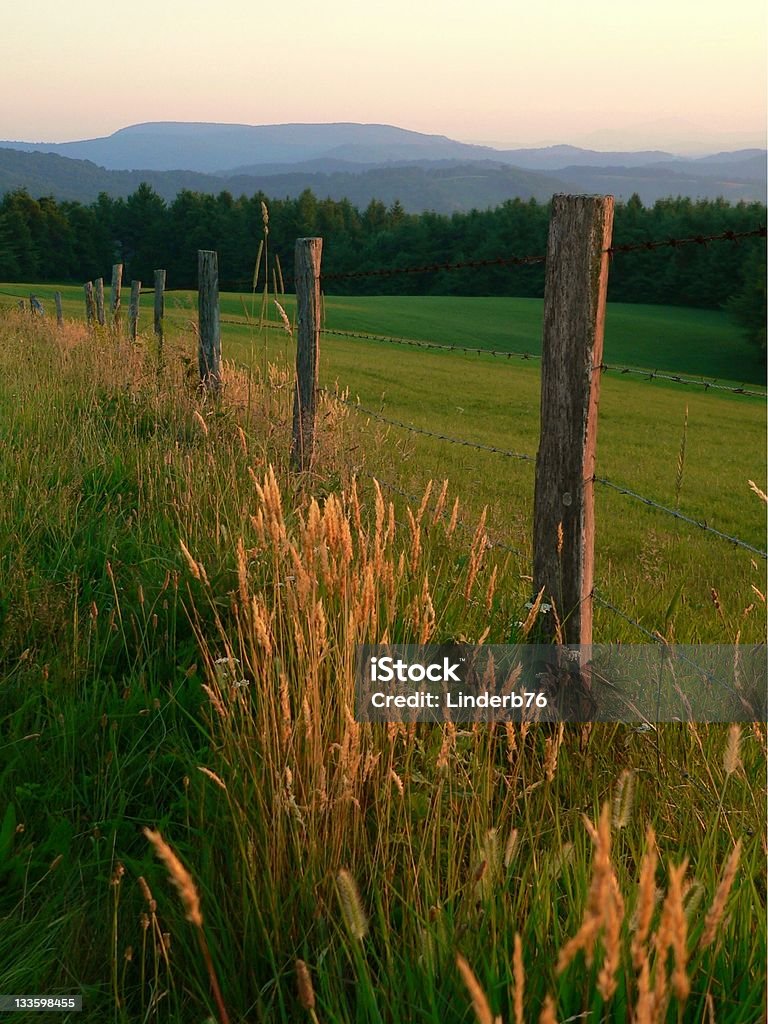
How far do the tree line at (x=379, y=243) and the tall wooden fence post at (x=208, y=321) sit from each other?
165ft

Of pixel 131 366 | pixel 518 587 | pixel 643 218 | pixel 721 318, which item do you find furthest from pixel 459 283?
pixel 518 587

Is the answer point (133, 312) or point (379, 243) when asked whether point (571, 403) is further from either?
point (379, 243)

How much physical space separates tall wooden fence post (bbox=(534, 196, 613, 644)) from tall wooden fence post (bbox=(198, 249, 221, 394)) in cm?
557

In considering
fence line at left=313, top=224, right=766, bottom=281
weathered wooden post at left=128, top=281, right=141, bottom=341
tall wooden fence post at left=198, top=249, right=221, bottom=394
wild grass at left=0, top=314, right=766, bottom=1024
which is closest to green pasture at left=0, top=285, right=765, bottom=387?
weathered wooden post at left=128, top=281, right=141, bottom=341

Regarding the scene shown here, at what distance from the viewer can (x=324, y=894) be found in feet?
7.65

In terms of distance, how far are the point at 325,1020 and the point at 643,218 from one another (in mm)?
82917

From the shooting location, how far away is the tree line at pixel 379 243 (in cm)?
6831

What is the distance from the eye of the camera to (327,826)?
236cm

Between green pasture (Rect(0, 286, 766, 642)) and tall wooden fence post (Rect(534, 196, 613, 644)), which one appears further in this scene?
green pasture (Rect(0, 286, 766, 642))

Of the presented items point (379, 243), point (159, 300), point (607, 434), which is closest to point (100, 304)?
point (159, 300)

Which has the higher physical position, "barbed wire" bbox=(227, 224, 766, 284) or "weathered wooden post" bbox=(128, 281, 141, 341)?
"barbed wire" bbox=(227, 224, 766, 284)

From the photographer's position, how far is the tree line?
2689 inches

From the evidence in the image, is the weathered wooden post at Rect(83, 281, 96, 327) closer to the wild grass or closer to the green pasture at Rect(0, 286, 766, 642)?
the green pasture at Rect(0, 286, 766, 642)

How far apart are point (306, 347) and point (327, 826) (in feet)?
14.9
